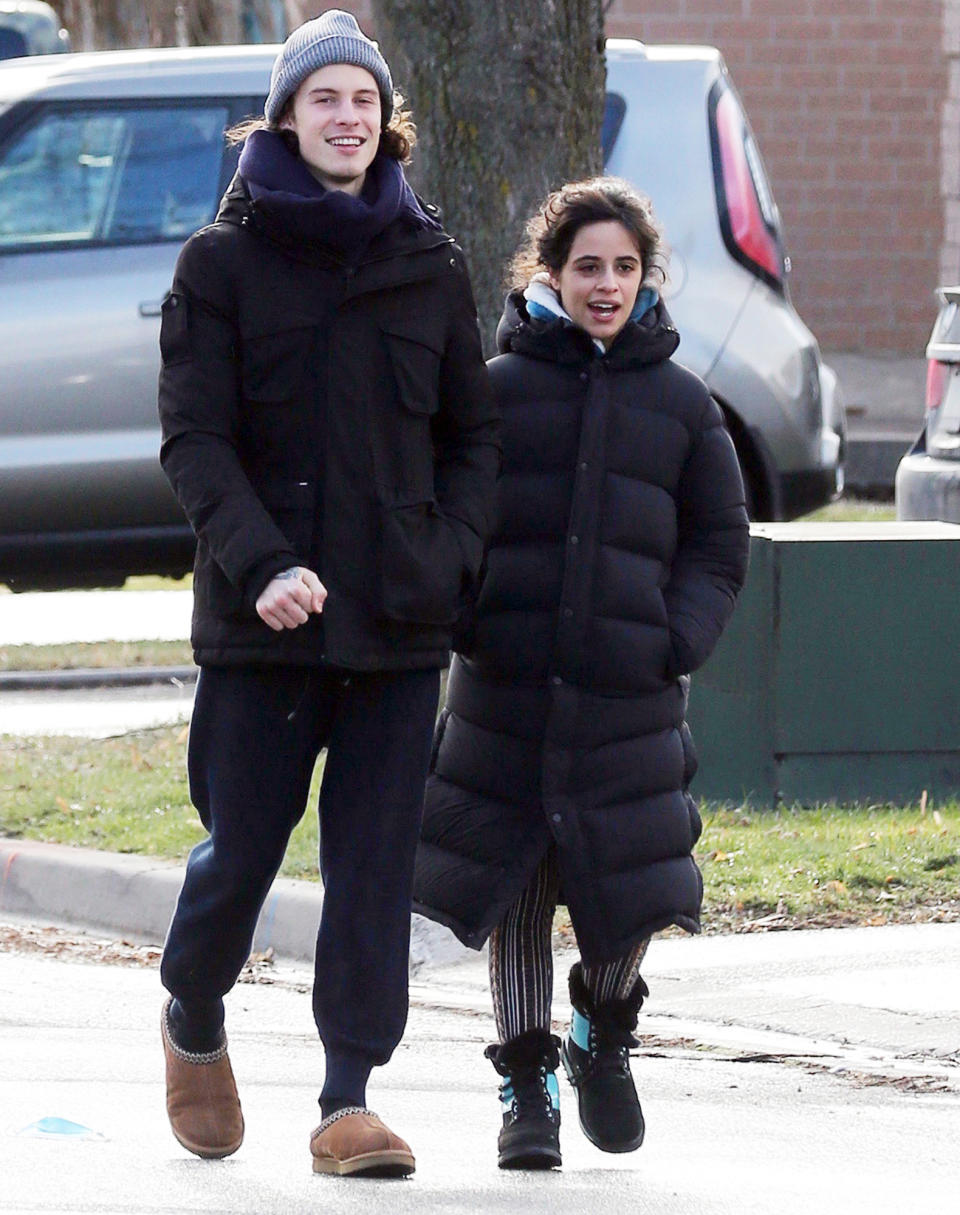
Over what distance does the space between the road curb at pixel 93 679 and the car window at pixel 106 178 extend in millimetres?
1601

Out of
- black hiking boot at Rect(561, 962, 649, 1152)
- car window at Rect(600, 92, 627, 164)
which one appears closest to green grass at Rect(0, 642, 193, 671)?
car window at Rect(600, 92, 627, 164)

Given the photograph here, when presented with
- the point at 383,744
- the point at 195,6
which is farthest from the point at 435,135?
the point at 195,6

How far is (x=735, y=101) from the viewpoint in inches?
358

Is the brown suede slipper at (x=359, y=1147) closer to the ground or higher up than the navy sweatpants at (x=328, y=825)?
closer to the ground

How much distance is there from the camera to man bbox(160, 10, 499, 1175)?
152 inches

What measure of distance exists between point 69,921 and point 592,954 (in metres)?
2.66

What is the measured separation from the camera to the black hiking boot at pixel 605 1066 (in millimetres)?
4133

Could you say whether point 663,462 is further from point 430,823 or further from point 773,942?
point 773,942

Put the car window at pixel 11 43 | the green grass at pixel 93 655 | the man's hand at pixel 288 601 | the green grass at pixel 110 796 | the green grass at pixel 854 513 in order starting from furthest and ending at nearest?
1. the car window at pixel 11 43
2. the green grass at pixel 854 513
3. the green grass at pixel 93 655
4. the green grass at pixel 110 796
5. the man's hand at pixel 288 601

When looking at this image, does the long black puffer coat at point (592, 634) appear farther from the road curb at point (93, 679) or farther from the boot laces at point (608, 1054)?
the road curb at point (93, 679)

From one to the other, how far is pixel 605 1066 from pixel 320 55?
1.71 meters

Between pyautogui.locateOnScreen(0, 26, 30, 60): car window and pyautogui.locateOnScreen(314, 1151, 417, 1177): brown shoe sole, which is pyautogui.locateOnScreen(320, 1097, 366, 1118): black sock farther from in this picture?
pyautogui.locateOnScreen(0, 26, 30, 60): car window

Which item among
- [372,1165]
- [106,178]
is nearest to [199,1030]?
[372,1165]

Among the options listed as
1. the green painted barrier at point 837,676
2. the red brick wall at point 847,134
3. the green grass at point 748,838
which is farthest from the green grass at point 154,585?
the red brick wall at point 847,134
